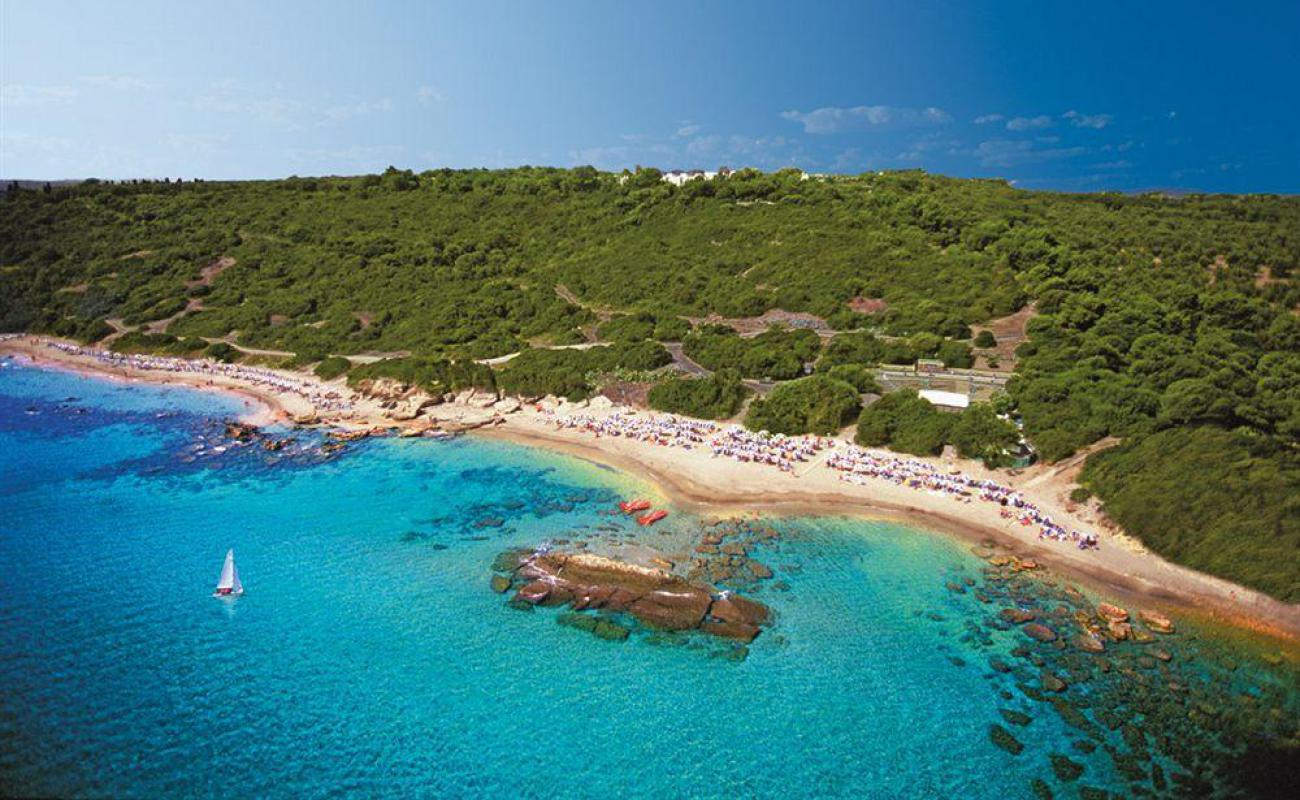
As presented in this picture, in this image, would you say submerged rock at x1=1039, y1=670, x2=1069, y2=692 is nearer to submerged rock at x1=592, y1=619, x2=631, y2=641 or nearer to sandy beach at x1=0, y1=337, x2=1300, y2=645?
sandy beach at x1=0, y1=337, x2=1300, y2=645

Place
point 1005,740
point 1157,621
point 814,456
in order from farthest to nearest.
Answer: point 814,456 → point 1157,621 → point 1005,740

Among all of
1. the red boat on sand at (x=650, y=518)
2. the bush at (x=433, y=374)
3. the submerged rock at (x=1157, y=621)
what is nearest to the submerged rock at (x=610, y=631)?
the red boat on sand at (x=650, y=518)

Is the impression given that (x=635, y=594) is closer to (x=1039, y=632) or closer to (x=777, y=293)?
(x=1039, y=632)

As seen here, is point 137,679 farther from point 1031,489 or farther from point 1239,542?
point 1239,542

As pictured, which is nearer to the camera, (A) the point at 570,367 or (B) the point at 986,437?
(B) the point at 986,437

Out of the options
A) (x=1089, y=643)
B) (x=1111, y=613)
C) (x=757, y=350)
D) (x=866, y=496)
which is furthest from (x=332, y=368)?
(x=1111, y=613)

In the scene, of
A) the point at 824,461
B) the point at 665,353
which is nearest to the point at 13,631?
Result: the point at 824,461
